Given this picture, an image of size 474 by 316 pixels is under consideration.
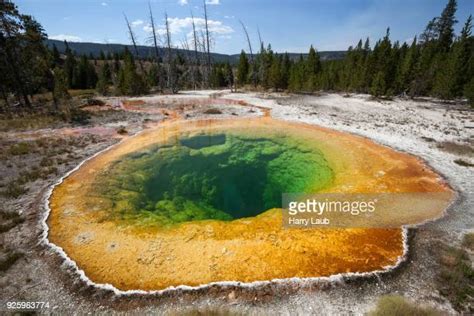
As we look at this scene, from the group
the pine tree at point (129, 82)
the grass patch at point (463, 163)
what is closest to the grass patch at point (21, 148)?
the grass patch at point (463, 163)

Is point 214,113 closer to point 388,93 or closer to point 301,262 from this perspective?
point 301,262

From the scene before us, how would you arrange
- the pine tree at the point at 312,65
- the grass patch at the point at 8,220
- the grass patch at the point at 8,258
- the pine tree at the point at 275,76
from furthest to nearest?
the pine tree at the point at 312,65
the pine tree at the point at 275,76
the grass patch at the point at 8,220
the grass patch at the point at 8,258

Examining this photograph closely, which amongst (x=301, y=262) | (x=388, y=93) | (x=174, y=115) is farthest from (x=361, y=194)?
(x=388, y=93)

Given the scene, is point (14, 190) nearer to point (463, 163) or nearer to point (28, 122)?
point (28, 122)

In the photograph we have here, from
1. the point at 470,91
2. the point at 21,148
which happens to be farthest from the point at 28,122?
the point at 470,91

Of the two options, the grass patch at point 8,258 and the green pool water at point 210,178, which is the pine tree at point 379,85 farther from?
the grass patch at point 8,258

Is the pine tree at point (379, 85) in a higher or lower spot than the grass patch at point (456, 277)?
higher
